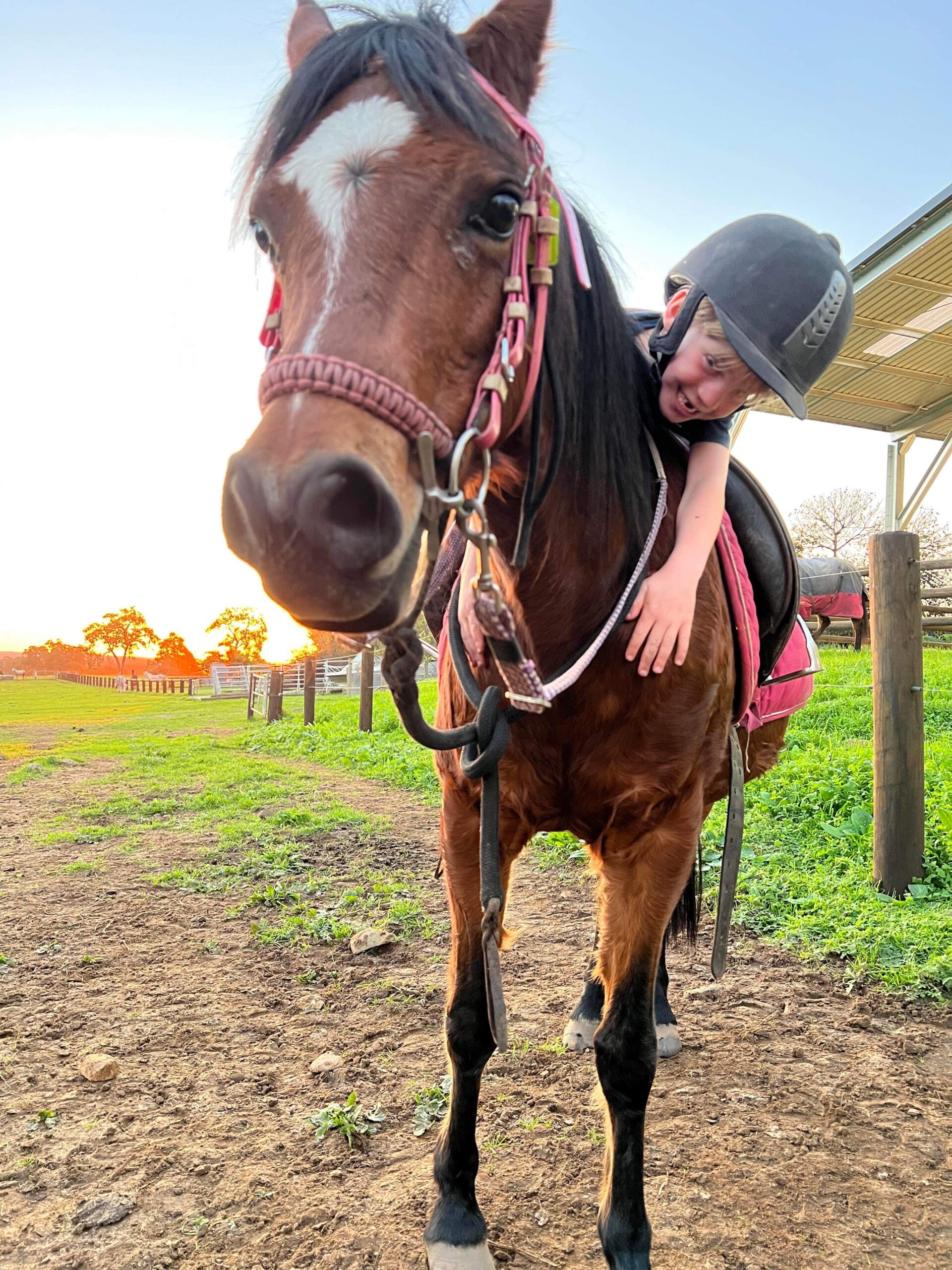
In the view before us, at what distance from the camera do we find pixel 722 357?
180cm

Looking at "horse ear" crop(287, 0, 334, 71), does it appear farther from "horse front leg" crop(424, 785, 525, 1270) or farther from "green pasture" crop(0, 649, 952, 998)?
"green pasture" crop(0, 649, 952, 998)

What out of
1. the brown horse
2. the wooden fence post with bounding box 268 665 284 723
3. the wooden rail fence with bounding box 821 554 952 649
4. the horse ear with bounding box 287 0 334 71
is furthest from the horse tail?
the wooden fence post with bounding box 268 665 284 723

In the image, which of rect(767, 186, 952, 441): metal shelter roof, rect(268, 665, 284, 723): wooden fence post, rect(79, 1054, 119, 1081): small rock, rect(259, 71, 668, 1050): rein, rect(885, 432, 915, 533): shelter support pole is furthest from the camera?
rect(268, 665, 284, 723): wooden fence post

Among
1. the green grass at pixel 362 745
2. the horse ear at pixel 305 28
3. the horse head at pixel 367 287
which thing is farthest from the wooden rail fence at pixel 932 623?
the horse head at pixel 367 287

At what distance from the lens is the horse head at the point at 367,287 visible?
39.9 inches

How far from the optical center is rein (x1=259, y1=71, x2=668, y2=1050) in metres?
1.08

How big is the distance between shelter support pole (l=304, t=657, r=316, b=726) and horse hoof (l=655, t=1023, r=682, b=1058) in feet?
41.1

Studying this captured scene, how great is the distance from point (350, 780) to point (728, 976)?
19.6 ft

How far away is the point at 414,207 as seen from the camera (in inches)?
46.2

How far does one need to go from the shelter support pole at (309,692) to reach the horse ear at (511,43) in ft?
45.9

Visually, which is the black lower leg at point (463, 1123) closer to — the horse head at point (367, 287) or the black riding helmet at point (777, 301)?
the horse head at point (367, 287)

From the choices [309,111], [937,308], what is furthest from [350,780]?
[937,308]

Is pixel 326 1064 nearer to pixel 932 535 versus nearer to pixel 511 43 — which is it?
pixel 511 43

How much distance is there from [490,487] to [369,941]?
9.86ft
